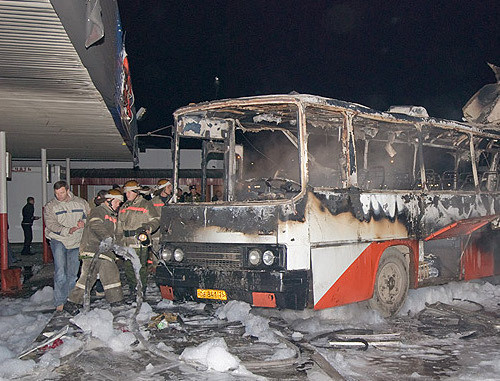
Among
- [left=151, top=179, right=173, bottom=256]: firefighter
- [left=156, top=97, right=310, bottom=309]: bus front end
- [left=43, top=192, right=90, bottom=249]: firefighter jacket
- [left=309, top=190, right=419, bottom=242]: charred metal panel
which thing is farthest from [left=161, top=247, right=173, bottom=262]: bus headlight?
[left=151, top=179, right=173, bottom=256]: firefighter

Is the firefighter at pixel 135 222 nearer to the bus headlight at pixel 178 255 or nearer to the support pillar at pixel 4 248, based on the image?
the bus headlight at pixel 178 255

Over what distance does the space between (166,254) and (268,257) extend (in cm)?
162

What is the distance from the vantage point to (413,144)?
8977 millimetres

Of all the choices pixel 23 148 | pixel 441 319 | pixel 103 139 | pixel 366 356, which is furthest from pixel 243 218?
pixel 23 148

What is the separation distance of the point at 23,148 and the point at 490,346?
1277 centimetres

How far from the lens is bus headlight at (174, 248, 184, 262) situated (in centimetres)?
761

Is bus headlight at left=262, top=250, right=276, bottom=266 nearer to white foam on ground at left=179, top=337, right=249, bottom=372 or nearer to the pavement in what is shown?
white foam on ground at left=179, top=337, right=249, bottom=372

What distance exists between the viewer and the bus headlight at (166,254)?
769 cm

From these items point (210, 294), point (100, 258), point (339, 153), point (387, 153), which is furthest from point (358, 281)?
point (100, 258)

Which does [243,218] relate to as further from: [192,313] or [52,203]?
[52,203]

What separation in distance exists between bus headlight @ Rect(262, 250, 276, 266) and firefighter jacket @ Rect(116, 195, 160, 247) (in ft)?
9.63

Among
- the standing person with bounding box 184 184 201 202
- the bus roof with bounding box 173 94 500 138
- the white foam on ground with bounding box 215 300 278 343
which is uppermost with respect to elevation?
the bus roof with bounding box 173 94 500 138

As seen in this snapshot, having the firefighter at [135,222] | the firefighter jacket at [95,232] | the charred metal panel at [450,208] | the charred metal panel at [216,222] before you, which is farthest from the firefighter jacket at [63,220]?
the charred metal panel at [450,208]

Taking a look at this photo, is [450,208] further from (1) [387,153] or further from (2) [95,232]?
(2) [95,232]
